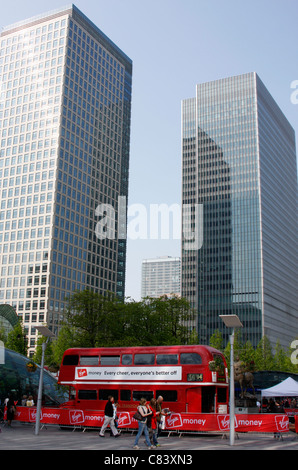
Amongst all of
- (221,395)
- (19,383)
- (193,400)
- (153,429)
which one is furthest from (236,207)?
(153,429)

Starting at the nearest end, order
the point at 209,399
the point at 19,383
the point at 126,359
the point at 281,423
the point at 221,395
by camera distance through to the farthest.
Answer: the point at 281,423, the point at 209,399, the point at 221,395, the point at 126,359, the point at 19,383

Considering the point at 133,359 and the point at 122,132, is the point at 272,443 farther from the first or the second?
the point at 122,132

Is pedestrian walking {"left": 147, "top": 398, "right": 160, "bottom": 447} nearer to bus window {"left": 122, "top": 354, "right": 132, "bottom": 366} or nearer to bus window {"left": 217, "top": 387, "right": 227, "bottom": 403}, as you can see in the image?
bus window {"left": 217, "top": 387, "right": 227, "bottom": 403}

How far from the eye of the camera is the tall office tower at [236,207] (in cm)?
14725

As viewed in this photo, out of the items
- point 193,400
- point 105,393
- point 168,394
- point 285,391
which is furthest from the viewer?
point 285,391

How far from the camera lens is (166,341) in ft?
185

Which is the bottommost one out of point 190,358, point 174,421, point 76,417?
point 76,417

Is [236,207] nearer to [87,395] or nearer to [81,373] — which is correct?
[81,373]

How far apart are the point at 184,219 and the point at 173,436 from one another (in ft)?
433

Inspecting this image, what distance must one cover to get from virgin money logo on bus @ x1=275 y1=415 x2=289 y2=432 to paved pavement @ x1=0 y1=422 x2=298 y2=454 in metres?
0.59

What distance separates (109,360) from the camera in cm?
3112

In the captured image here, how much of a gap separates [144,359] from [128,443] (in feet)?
24.2

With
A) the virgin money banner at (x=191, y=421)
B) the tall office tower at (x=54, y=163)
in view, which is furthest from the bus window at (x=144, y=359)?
the tall office tower at (x=54, y=163)
